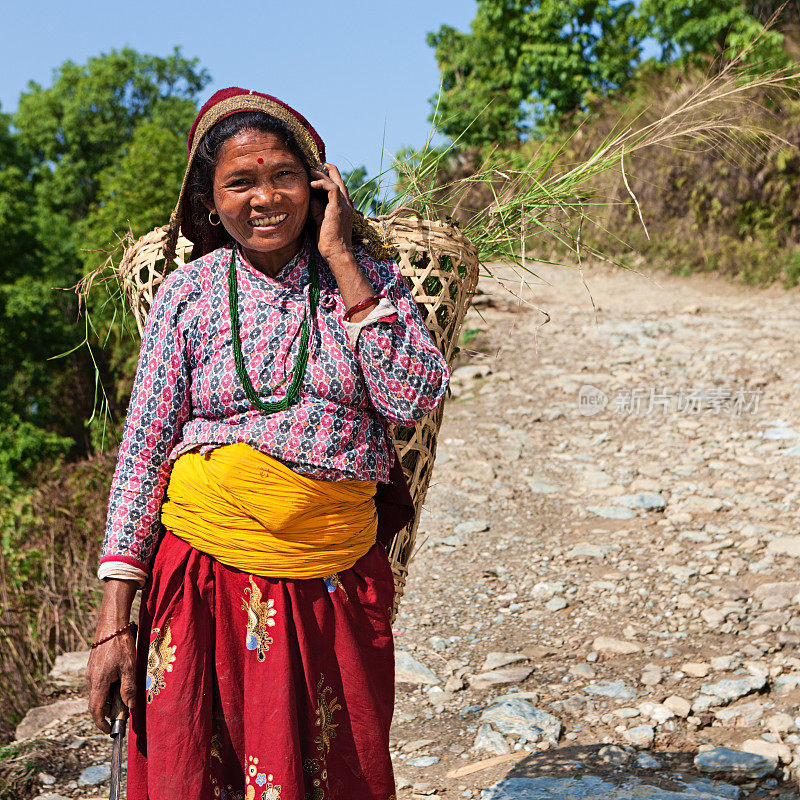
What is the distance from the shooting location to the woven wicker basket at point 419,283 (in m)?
2.12

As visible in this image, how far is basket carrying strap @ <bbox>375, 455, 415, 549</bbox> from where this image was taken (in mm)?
1974

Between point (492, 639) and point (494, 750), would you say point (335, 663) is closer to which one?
point (494, 750)

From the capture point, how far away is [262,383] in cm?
173

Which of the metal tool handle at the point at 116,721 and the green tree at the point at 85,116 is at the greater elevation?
the green tree at the point at 85,116

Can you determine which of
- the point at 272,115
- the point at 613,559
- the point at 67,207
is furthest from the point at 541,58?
the point at 67,207

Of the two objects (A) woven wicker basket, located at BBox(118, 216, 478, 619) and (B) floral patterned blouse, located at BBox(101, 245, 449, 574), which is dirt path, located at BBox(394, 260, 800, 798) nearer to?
(A) woven wicker basket, located at BBox(118, 216, 478, 619)

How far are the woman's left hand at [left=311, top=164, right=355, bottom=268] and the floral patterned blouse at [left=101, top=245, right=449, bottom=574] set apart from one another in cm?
10

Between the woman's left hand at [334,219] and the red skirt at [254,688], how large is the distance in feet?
2.18

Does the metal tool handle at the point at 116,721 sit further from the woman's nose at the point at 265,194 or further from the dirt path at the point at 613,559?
the dirt path at the point at 613,559

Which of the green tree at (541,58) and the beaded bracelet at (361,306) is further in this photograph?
the green tree at (541,58)

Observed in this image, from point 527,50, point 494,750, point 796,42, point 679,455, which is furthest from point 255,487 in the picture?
point 527,50

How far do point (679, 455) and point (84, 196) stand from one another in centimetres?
2566

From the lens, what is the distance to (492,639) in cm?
413

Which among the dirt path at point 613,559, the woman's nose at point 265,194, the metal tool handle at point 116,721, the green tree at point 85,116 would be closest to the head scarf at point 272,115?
the woman's nose at point 265,194
